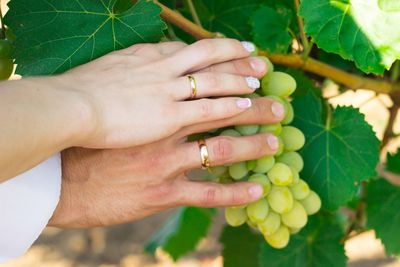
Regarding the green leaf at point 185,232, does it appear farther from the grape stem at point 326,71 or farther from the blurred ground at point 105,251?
the blurred ground at point 105,251

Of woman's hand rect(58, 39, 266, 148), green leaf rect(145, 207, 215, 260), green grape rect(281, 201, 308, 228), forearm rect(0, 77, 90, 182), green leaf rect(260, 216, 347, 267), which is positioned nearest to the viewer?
forearm rect(0, 77, 90, 182)

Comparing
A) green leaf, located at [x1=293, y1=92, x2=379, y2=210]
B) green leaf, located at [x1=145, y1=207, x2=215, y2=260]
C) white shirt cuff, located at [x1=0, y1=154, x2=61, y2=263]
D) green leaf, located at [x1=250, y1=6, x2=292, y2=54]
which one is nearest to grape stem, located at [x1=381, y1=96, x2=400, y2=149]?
green leaf, located at [x1=293, y1=92, x2=379, y2=210]

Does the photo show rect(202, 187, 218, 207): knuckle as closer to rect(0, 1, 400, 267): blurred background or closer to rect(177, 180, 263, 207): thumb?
rect(177, 180, 263, 207): thumb

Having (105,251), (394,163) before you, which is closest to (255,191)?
(394,163)

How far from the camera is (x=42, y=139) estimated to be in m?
0.83

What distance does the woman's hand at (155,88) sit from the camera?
0.91 meters

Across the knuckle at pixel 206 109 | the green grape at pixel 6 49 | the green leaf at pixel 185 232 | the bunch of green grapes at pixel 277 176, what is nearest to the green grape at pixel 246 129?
the bunch of green grapes at pixel 277 176

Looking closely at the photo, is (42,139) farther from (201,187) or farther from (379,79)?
(379,79)

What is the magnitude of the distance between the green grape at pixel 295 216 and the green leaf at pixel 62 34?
340 millimetres

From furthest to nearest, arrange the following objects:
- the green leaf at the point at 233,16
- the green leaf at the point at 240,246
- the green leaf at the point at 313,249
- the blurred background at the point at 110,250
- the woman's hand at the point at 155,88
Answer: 1. the blurred background at the point at 110,250
2. the green leaf at the point at 240,246
3. the green leaf at the point at 313,249
4. the green leaf at the point at 233,16
5. the woman's hand at the point at 155,88

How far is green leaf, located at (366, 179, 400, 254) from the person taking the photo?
1.43m

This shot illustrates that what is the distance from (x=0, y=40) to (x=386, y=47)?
0.57 metres

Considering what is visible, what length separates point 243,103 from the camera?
100 cm

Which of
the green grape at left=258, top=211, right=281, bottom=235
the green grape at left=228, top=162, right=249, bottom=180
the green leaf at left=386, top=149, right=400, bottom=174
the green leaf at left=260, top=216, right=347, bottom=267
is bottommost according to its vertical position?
the green leaf at left=260, top=216, right=347, bottom=267
